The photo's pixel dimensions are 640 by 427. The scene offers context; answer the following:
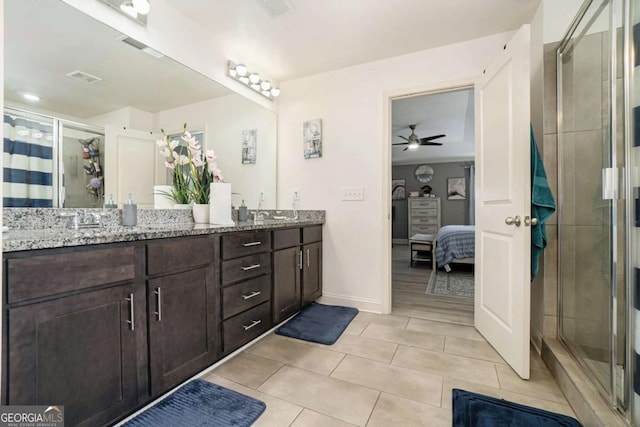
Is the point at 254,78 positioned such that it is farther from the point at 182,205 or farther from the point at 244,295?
the point at 244,295

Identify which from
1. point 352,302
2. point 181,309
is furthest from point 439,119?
point 181,309

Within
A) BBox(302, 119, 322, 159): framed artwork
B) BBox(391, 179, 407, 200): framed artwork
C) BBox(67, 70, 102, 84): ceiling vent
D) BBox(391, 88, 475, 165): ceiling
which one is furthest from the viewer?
BBox(391, 179, 407, 200): framed artwork

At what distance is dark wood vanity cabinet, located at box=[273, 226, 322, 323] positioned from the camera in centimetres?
222

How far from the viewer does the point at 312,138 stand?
2939mm

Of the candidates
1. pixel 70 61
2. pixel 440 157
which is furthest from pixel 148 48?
pixel 440 157

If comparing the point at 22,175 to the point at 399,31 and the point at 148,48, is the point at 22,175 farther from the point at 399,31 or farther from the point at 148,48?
the point at 399,31

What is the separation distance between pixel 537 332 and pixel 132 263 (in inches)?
99.1

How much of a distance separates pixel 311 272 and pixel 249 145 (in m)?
1.37

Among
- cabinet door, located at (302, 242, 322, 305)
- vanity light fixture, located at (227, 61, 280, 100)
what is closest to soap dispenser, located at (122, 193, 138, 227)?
cabinet door, located at (302, 242, 322, 305)

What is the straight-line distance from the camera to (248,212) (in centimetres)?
276

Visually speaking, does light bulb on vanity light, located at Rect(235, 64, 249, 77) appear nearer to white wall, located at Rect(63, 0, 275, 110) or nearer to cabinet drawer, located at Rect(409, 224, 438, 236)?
white wall, located at Rect(63, 0, 275, 110)

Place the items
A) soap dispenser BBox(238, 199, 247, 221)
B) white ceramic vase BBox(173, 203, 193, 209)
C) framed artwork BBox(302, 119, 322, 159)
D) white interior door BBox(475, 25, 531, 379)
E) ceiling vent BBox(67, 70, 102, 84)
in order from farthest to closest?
framed artwork BBox(302, 119, 322, 159) < soap dispenser BBox(238, 199, 247, 221) < white ceramic vase BBox(173, 203, 193, 209) < white interior door BBox(475, 25, 531, 379) < ceiling vent BBox(67, 70, 102, 84)

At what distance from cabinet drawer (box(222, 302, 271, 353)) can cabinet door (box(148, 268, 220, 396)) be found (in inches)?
3.3

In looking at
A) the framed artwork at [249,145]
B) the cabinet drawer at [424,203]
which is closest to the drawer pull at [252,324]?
the framed artwork at [249,145]
